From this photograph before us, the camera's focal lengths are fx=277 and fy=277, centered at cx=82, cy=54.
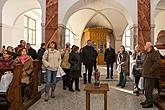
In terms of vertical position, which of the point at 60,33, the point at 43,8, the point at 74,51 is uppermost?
the point at 43,8

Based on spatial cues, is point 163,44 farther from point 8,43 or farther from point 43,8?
point 8,43

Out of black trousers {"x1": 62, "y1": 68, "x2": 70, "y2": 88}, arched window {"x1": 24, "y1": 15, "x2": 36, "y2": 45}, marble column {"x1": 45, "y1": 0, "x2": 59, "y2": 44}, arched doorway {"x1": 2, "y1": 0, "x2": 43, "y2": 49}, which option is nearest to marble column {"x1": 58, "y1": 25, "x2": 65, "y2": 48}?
marble column {"x1": 45, "y1": 0, "x2": 59, "y2": 44}

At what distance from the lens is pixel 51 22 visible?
516 inches

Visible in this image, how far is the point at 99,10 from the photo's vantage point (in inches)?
800

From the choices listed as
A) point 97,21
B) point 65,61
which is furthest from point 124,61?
point 97,21

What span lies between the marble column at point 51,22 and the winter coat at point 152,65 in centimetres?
649

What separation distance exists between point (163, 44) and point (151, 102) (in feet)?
8.50

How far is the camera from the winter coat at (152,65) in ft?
23.6

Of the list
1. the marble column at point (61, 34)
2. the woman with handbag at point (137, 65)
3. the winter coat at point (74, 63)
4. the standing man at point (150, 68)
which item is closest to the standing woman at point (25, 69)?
the winter coat at point (74, 63)

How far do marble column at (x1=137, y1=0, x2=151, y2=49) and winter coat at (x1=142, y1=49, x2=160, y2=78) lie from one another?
5.67m

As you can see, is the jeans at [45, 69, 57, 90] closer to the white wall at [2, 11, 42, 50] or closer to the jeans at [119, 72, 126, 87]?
the jeans at [119, 72, 126, 87]

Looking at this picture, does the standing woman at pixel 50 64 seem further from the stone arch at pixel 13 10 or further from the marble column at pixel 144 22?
the stone arch at pixel 13 10

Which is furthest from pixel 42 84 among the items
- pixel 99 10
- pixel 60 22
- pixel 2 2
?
pixel 99 10

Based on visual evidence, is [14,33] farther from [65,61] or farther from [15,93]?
[15,93]
